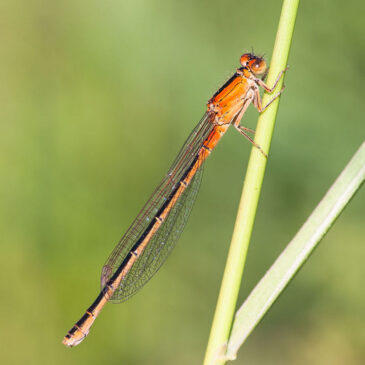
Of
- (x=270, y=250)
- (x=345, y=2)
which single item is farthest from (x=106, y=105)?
(x=345, y=2)

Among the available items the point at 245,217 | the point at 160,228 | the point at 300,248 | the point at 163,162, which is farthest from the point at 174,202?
the point at 300,248

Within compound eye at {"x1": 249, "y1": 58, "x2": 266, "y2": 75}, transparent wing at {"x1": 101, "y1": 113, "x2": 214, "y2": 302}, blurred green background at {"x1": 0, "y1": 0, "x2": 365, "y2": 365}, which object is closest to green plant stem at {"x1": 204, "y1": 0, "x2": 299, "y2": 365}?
compound eye at {"x1": 249, "y1": 58, "x2": 266, "y2": 75}

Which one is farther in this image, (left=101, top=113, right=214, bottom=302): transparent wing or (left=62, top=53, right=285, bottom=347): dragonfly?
(left=101, top=113, right=214, bottom=302): transparent wing

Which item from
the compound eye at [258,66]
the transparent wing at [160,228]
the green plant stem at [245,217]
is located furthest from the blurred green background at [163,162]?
the green plant stem at [245,217]

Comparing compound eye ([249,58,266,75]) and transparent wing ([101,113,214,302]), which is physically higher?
compound eye ([249,58,266,75])

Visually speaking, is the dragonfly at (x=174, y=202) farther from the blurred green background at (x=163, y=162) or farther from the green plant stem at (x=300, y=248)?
the green plant stem at (x=300, y=248)

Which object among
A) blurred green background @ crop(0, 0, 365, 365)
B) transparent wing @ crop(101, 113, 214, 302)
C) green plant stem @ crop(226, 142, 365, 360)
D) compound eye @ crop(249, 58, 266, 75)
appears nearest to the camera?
green plant stem @ crop(226, 142, 365, 360)

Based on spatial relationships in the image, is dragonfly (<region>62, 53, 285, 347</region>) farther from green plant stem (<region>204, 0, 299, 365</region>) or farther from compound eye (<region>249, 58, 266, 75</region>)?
green plant stem (<region>204, 0, 299, 365</region>)

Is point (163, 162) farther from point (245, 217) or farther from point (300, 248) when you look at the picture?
point (300, 248)
